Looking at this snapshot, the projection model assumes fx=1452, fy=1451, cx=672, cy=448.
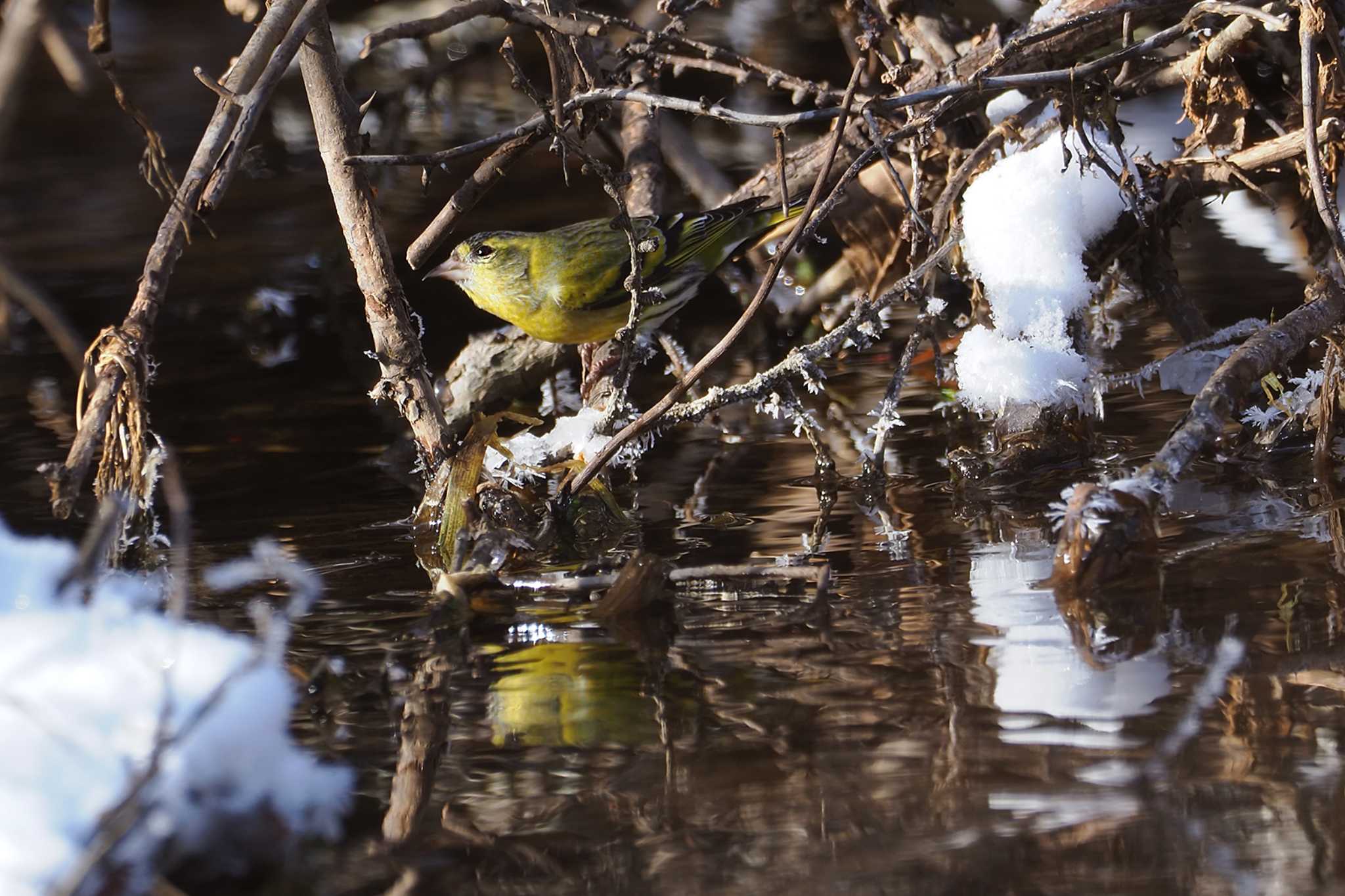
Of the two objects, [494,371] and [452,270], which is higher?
[452,270]

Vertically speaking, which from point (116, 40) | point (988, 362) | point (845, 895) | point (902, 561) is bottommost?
point (845, 895)

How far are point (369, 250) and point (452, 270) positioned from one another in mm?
1691

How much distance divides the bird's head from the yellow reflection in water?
213 centimetres

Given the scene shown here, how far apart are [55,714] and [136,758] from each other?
180 mm

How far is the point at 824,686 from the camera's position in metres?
2.35

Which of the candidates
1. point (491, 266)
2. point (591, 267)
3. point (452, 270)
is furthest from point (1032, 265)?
point (452, 270)

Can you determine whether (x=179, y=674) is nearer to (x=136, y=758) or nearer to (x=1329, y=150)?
(x=136, y=758)

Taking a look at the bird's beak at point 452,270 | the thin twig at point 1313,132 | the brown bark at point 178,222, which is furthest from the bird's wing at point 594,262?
the thin twig at point 1313,132

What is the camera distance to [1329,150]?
11.7 ft

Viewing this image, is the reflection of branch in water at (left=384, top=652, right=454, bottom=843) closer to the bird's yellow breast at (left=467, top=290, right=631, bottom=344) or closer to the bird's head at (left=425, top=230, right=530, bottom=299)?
the bird's yellow breast at (left=467, top=290, right=631, bottom=344)

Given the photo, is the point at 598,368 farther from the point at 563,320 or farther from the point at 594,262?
the point at 594,262

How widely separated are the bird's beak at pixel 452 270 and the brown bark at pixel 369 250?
1.52m

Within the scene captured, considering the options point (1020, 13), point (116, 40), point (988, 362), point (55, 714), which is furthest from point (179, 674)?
point (116, 40)

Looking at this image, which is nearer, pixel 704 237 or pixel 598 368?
pixel 598 368
